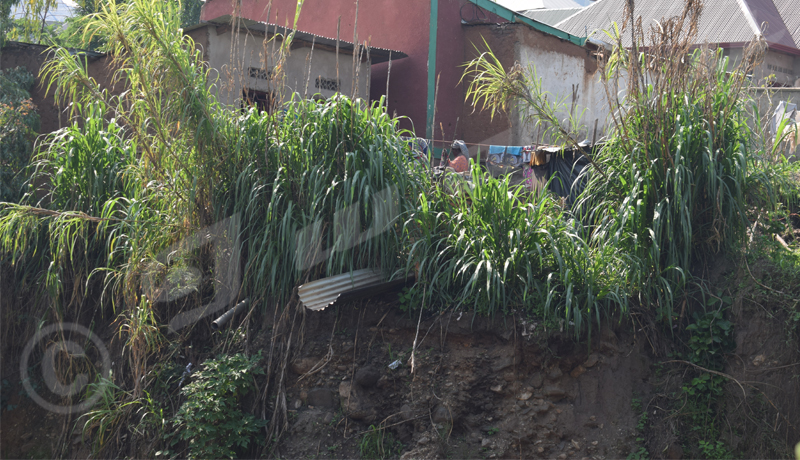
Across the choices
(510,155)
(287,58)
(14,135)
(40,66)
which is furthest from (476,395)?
(40,66)

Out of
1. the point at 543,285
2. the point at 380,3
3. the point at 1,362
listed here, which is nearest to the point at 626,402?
the point at 543,285

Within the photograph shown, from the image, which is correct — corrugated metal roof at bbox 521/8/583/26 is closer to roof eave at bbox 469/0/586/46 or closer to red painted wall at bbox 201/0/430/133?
roof eave at bbox 469/0/586/46

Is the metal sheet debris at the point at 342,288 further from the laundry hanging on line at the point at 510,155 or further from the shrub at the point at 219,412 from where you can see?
the laundry hanging on line at the point at 510,155

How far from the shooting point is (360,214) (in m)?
4.37

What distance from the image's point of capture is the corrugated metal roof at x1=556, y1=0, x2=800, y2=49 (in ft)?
44.1

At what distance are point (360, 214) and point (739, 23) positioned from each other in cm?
1332

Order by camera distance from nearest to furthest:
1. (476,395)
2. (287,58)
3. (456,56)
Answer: (476,395), (287,58), (456,56)

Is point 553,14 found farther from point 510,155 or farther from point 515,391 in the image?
point 515,391

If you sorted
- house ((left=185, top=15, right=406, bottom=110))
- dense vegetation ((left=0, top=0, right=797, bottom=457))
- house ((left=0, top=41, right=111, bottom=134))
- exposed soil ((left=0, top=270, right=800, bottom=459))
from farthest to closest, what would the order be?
house ((left=185, top=15, right=406, bottom=110)) < house ((left=0, top=41, right=111, bottom=134)) < dense vegetation ((left=0, top=0, right=797, bottom=457)) < exposed soil ((left=0, top=270, right=800, bottom=459))

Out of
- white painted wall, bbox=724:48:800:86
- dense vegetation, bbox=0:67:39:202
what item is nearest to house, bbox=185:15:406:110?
dense vegetation, bbox=0:67:39:202

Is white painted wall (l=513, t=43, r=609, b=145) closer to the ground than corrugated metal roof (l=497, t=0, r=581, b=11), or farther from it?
closer to the ground

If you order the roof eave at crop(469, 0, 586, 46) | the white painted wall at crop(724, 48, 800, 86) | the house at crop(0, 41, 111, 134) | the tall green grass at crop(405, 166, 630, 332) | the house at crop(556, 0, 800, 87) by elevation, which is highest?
the house at crop(556, 0, 800, 87)

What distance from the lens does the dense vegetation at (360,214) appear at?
13.4ft

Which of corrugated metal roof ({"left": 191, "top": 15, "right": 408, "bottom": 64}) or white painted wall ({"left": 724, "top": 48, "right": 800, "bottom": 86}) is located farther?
white painted wall ({"left": 724, "top": 48, "right": 800, "bottom": 86})
